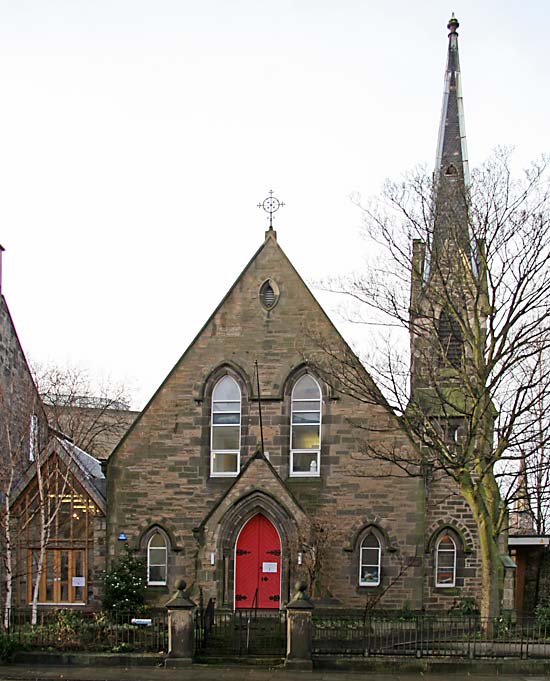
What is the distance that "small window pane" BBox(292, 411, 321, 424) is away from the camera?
23422 mm

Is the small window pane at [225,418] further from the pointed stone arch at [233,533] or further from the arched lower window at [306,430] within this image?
the pointed stone arch at [233,533]

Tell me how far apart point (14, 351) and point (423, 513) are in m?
12.7

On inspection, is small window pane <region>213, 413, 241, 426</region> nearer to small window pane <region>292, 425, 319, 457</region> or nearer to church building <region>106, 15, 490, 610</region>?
church building <region>106, 15, 490, 610</region>

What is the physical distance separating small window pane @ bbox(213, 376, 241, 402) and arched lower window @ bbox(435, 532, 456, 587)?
678 centimetres

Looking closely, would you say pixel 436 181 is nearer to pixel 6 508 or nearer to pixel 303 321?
pixel 303 321

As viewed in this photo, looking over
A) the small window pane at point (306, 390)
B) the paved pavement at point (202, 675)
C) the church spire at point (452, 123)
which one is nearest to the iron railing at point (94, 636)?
the paved pavement at point (202, 675)

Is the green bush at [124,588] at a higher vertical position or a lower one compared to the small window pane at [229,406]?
lower

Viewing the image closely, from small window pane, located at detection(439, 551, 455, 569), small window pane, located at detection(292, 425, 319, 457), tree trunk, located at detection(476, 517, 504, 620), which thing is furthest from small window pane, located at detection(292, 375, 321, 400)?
tree trunk, located at detection(476, 517, 504, 620)

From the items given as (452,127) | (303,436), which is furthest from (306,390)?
(452,127)

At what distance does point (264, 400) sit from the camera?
925 inches

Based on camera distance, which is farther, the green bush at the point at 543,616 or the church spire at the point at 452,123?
the church spire at the point at 452,123

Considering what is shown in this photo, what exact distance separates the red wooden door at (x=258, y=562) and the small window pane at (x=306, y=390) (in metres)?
3.45

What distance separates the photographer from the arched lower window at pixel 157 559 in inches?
907

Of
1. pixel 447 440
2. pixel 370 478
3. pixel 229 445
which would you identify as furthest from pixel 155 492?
Answer: pixel 447 440
